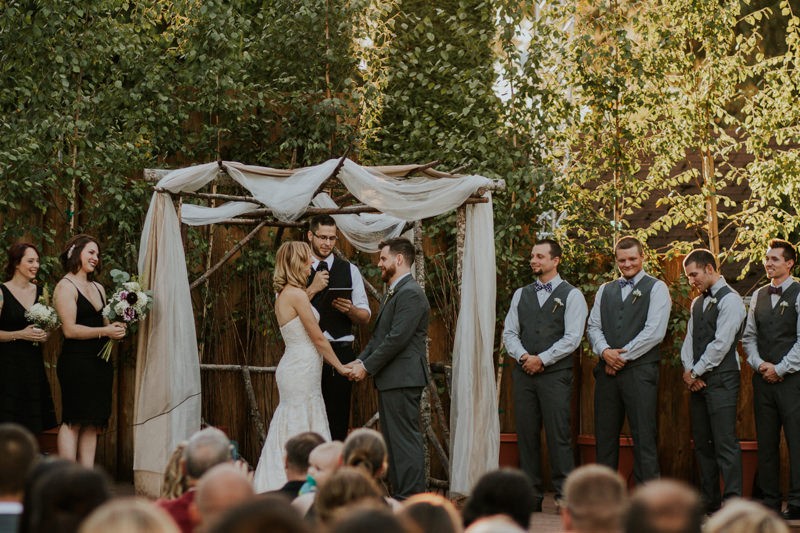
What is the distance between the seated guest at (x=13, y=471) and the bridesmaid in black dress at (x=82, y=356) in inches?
142

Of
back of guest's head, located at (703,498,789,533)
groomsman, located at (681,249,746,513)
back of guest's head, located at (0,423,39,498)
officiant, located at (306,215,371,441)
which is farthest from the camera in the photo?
officiant, located at (306,215,371,441)

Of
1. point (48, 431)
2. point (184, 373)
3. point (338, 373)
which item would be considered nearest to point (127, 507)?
point (184, 373)

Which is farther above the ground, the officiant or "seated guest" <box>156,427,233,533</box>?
the officiant

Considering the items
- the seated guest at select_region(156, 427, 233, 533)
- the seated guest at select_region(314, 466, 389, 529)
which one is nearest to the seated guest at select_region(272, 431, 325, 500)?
the seated guest at select_region(156, 427, 233, 533)

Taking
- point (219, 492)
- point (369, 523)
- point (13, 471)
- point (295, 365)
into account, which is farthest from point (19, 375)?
point (369, 523)

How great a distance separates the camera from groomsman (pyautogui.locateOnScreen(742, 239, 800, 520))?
684cm

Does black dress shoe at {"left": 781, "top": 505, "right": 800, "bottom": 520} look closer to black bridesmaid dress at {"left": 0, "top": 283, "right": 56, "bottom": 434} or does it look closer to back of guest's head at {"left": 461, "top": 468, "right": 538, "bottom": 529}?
back of guest's head at {"left": 461, "top": 468, "right": 538, "bottom": 529}

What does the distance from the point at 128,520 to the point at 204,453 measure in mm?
1449

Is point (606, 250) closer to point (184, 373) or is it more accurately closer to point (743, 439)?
point (743, 439)

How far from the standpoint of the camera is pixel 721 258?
27.0ft

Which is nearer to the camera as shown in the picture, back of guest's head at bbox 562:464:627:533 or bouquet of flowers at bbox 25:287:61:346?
back of guest's head at bbox 562:464:627:533

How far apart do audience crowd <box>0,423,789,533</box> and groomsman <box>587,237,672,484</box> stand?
11.6 ft

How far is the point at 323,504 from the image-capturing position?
3.11 metres

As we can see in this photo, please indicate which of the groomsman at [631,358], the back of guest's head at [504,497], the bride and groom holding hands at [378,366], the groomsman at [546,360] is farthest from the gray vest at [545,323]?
the back of guest's head at [504,497]
